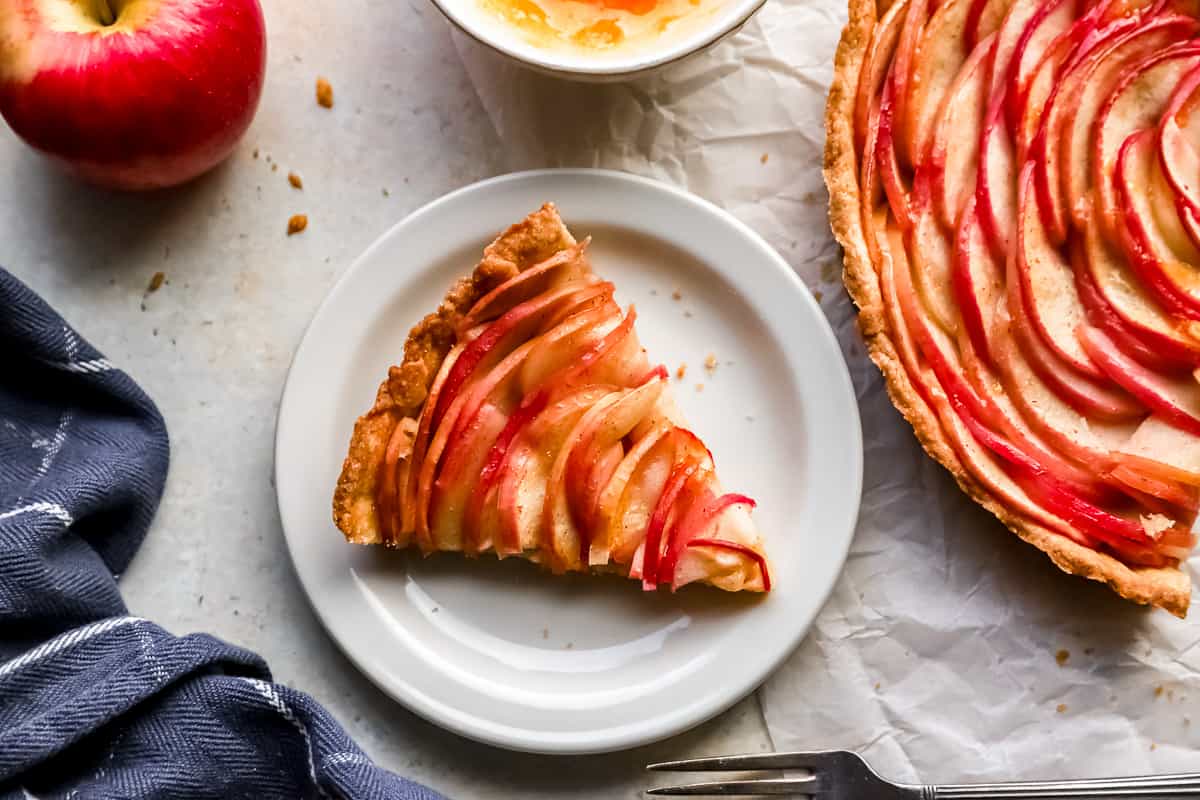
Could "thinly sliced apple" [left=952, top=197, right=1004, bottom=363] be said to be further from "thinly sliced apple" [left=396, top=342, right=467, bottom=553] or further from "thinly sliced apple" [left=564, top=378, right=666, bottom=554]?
"thinly sliced apple" [left=396, top=342, right=467, bottom=553]

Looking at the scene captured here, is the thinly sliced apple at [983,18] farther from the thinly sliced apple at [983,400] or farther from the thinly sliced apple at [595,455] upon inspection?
the thinly sliced apple at [595,455]

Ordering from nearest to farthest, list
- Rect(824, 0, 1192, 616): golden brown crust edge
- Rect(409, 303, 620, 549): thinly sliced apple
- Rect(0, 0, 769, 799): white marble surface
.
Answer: Rect(824, 0, 1192, 616): golden brown crust edge
Rect(409, 303, 620, 549): thinly sliced apple
Rect(0, 0, 769, 799): white marble surface

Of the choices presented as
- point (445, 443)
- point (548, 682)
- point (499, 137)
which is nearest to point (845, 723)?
point (548, 682)

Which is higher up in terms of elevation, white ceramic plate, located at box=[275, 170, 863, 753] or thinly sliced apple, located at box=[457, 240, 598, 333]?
thinly sliced apple, located at box=[457, 240, 598, 333]

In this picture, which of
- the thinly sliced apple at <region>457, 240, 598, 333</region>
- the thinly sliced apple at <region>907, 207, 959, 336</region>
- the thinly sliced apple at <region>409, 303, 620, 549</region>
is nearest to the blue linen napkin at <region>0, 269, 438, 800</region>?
the thinly sliced apple at <region>409, 303, 620, 549</region>

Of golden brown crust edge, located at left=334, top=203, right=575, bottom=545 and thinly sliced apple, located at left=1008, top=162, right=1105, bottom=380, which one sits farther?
golden brown crust edge, located at left=334, top=203, right=575, bottom=545

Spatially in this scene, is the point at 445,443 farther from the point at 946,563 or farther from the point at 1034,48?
the point at 1034,48

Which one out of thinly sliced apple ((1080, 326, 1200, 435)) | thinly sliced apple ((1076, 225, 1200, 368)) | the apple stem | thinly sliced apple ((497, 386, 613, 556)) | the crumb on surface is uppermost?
the apple stem

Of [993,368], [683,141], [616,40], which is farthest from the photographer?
[683,141]
